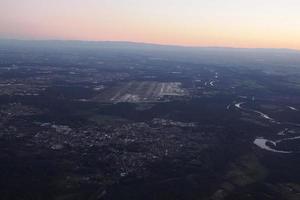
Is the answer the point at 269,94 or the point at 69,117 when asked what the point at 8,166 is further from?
the point at 269,94

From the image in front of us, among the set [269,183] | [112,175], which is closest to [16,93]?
[112,175]

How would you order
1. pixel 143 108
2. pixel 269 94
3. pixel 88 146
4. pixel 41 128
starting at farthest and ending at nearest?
pixel 269 94 < pixel 143 108 < pixel 41 128 < pixel 88 146

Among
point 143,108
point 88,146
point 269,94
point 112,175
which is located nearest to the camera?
point 112,175

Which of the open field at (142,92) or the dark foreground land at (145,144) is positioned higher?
the dark foreground land at (145,144)

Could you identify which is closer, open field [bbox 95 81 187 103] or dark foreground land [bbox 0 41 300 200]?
dark foreground land [bbox 0 41 300 200]

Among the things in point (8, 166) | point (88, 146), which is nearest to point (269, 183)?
point (88, 146)

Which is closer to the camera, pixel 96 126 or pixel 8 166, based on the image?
pixel 8 166

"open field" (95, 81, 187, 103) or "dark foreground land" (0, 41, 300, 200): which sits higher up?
"dark foreground land" (0, 41, 300, 200)

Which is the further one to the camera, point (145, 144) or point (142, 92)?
point (142, 92)

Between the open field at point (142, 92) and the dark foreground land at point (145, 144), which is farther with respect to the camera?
the open field at point (142, 92)

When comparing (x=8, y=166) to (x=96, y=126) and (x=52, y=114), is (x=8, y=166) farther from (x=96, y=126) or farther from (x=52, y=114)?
(x=52, y=114)

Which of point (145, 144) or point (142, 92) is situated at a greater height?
point (145, 144)
